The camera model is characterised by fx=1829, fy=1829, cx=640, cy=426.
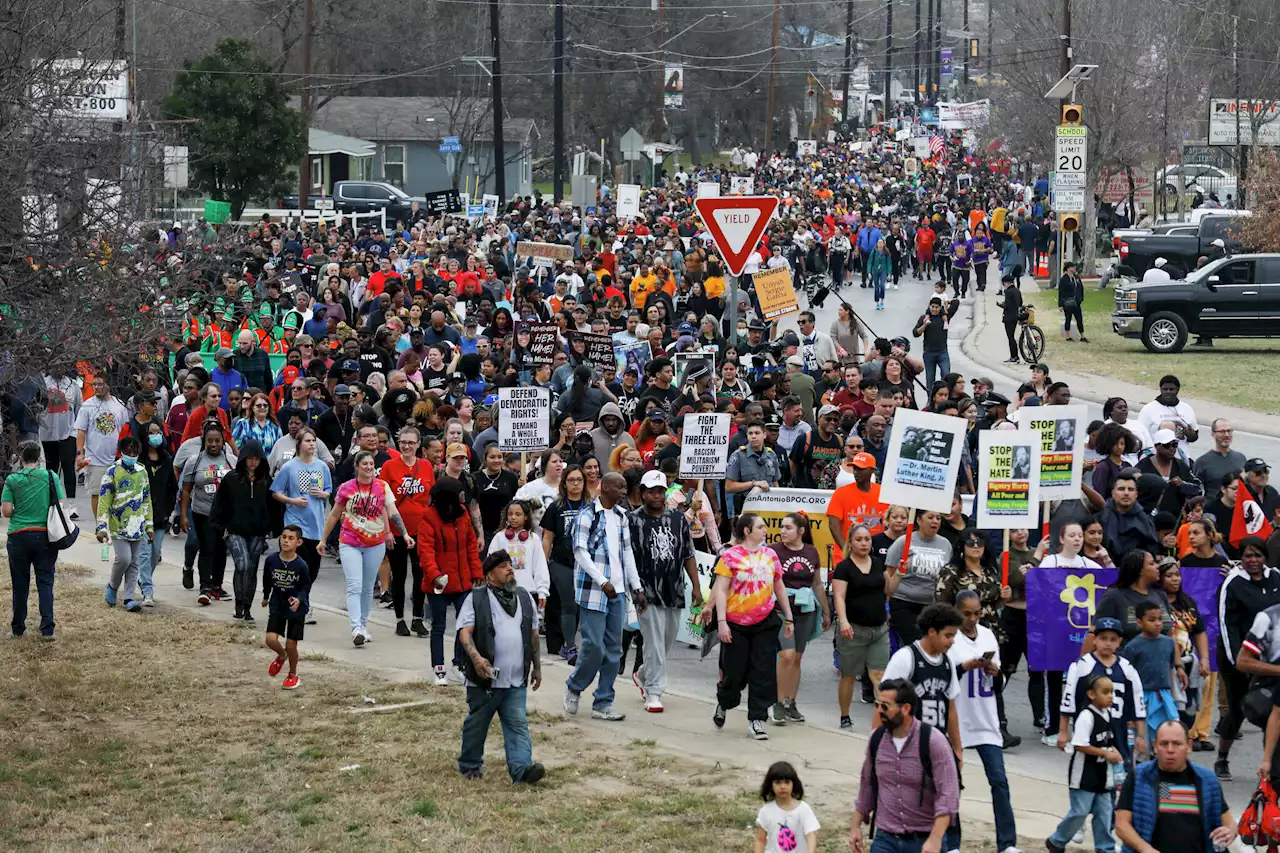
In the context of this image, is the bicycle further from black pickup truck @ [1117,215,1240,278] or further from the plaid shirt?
the plaid shirt

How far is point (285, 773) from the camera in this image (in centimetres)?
1118

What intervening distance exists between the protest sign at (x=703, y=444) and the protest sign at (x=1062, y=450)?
2671 millimetres

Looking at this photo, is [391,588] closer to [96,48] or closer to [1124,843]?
[96,48]

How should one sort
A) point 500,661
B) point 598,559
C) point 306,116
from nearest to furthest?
point 500,661
point 598,559
point 306,116

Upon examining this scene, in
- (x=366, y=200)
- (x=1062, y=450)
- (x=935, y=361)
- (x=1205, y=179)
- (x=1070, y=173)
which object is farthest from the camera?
(x=1205, y=179)

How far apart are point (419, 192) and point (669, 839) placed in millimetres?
68287

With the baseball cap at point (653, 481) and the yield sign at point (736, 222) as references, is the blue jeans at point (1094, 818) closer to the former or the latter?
the baseball cap at point (653, 481)

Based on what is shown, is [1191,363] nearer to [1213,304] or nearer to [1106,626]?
[1213,304]

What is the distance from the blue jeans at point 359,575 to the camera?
14141 mm

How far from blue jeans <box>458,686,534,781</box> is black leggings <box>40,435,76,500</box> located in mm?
9746

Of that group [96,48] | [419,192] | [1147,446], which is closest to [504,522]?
[96,48]

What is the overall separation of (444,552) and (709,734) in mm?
2594

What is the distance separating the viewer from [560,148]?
179ft

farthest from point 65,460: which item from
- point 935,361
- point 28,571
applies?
point 935,361
